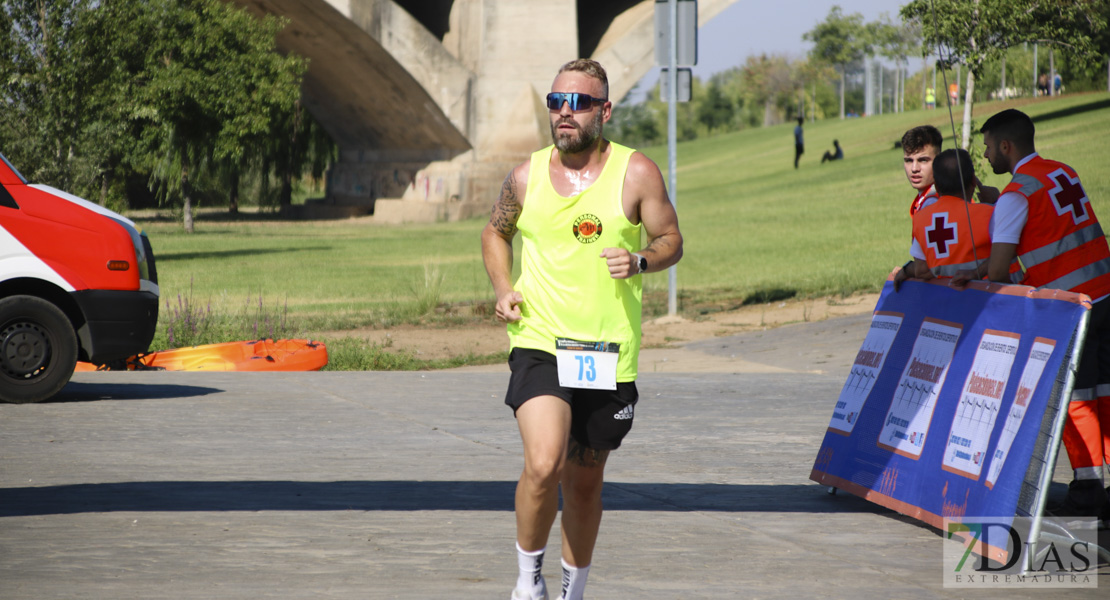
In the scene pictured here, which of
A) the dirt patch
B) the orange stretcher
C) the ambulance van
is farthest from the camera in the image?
the dirt patch

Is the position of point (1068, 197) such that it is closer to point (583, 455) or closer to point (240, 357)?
point (583, 455)

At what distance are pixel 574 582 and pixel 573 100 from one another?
1740mm

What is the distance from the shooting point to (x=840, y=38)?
379ft

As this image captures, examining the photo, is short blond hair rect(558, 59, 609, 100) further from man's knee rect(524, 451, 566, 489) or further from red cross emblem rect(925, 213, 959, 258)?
red cross emblem rect(925, 213, 959, 258)

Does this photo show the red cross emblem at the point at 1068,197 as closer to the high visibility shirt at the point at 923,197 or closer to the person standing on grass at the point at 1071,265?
the person standing on grass at the point at 1071,265

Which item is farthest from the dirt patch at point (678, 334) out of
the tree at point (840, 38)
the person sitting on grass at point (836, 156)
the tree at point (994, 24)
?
the tree at point (840, 38)

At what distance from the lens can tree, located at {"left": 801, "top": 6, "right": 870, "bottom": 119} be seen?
376 ft

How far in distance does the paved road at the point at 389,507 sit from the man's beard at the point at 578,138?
169 cm

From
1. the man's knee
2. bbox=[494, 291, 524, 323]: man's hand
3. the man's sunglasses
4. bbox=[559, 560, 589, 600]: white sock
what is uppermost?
the man's sunglasses

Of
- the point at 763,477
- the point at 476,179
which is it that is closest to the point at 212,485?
the point at 763,477

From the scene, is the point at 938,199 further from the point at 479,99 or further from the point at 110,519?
the point at 479,99

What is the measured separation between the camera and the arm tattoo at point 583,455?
14.4 ft

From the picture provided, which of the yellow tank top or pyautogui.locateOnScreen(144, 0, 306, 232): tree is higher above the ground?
pyautogui.locateOnScreen(144, 0, 306, 232): tree

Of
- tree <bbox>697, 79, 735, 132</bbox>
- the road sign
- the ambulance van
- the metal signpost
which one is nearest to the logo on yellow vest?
the ambulance van
